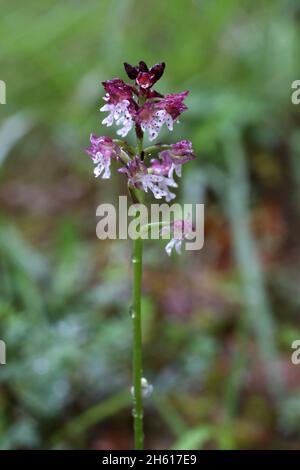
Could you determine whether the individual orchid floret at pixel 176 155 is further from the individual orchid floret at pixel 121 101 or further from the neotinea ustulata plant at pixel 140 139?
the individual orchid floret at pixel 121 101

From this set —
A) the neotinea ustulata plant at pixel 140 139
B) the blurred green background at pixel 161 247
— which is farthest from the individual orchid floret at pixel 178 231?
the blurred green background at pixel 161 247

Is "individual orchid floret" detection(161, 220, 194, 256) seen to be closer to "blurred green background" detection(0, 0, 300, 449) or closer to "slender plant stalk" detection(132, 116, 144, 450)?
"slender plant stalk" detection(132, 116, 144, 450)

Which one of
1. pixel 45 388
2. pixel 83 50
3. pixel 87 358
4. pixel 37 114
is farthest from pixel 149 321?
pixel 83 50

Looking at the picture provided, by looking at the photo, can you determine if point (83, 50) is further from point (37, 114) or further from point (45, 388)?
point (45, 388)

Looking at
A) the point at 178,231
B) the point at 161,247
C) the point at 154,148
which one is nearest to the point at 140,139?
the point at 154,148

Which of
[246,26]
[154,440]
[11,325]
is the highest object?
[246,26]

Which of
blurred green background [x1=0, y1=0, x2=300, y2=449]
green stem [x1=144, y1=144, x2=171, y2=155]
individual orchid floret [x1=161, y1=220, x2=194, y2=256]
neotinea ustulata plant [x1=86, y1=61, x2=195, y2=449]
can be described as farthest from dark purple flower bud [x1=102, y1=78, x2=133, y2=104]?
blurred green background [x1=0, y1=0, x2=300, y2=449]
